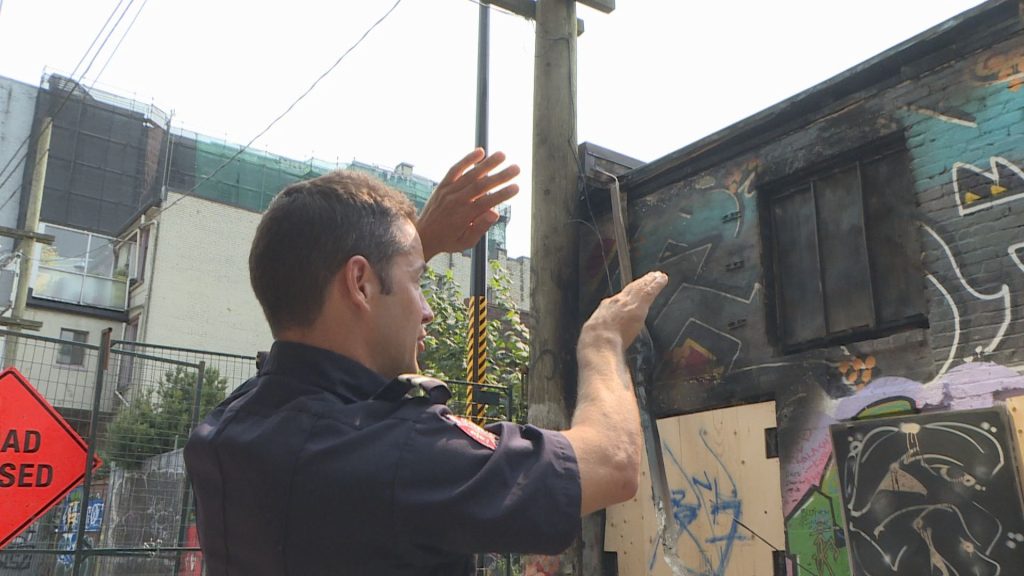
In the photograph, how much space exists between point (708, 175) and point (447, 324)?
6.17 m

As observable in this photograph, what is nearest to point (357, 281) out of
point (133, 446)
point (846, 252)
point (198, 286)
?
point (846, 252)

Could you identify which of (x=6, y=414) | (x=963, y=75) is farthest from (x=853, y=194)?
(x=6, y=414)

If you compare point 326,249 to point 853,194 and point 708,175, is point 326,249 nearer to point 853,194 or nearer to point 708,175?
point 853,194

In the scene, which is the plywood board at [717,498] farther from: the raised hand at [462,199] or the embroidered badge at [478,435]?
the embroidered badge at [478,435]

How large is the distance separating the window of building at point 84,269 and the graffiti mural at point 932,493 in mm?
23820

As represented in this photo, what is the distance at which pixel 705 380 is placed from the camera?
7.00 metres

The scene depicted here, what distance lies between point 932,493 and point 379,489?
497 centimetres

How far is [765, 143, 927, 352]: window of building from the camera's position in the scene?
585 cm

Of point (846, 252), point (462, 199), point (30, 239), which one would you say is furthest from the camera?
point (30, 239)

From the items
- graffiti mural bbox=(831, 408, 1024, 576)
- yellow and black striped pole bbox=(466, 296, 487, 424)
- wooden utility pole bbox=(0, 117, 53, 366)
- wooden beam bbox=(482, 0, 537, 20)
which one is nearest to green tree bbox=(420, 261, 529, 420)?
yellow and black striped pole bbox=(466, 296, 487, 424)

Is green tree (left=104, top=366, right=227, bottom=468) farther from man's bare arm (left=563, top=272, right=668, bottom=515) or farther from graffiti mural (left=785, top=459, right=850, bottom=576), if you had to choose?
man's bare arm (left=563, top=272, right=668, bottom=515)

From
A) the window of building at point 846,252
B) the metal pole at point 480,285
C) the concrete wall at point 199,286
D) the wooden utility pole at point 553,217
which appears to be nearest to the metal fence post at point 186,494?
the metal pole at point 480,285

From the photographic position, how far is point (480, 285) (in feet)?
30.2

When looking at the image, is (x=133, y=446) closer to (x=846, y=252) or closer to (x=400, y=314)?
(x=846, y=252)
